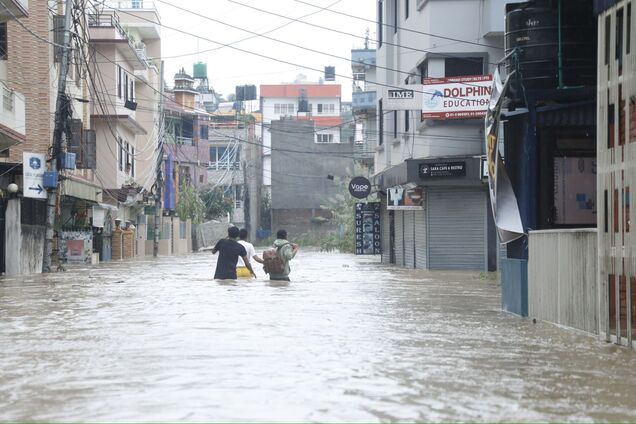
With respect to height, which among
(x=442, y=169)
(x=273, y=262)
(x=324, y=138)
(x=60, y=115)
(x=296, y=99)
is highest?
(x=296, y=99)

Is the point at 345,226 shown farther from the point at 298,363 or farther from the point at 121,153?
the point at 298,363

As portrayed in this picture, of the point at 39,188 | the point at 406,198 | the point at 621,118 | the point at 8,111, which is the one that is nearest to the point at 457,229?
the point at 406,198

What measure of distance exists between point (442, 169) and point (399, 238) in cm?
868

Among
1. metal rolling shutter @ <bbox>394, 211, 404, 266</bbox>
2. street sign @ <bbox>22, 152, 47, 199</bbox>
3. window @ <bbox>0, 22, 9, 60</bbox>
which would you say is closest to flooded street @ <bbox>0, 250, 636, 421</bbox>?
street sign @ <bbox>22, 152, 47, 199</bbox>

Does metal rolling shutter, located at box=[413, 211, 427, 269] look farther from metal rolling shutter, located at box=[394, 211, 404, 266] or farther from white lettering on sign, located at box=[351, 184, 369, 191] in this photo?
white lettering on sign, located at box=[351, 184, 369, 191]

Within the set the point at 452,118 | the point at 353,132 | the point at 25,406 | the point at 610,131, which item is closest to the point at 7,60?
the point at 452,118

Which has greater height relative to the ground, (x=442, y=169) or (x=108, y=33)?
(x=108, y=33)

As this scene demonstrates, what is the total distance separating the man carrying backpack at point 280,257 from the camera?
982 inches

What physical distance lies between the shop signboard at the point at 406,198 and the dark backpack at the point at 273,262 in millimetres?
11385

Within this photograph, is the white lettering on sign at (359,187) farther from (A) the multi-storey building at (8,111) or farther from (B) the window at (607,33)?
(B) the window at (607,33)

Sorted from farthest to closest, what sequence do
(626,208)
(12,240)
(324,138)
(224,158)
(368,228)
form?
(324,138) < (224,158) < (368,228) < (12,240) < (626,208)

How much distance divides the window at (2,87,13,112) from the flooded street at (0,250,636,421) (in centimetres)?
937

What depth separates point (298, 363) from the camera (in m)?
10.7

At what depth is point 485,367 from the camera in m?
10.8
